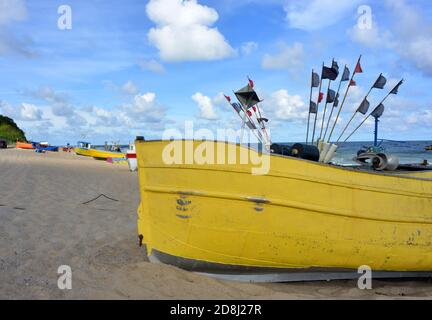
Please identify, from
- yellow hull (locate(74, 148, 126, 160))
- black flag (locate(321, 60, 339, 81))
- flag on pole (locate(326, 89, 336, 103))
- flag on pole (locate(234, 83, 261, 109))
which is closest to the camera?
flag on pole (locate(234, 83, 261, 109))

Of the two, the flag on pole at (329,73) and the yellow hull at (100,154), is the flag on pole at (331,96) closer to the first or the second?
the flag on pole at (329,73)

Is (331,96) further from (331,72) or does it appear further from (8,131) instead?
(8,131)

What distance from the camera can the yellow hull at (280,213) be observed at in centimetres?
459

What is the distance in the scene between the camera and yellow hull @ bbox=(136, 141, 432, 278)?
4594 millimetres

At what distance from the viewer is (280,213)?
461 centimetres

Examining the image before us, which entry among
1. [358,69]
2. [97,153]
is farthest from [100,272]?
[97,153]

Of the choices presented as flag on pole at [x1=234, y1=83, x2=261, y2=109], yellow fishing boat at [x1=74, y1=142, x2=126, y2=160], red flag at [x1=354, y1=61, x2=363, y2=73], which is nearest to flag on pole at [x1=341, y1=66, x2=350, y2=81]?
red flag at [x1=354, y1=61, x2=363, y2=73]

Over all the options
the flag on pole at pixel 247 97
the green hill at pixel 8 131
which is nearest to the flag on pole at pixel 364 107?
Result: the flag on pole at pixel 247 97

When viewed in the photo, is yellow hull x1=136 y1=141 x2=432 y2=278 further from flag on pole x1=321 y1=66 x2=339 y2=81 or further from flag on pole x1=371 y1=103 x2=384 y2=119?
flag on pole x1=321 y1=66 x2=339 y2=81

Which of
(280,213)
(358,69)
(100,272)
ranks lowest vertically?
(100,272)

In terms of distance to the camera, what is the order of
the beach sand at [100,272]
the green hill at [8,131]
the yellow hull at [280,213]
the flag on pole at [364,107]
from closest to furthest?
the beach sand at [100,272] < the yellow hull at [280,213] < the flag on pole at [364,107] < the green hill at [8,131]
